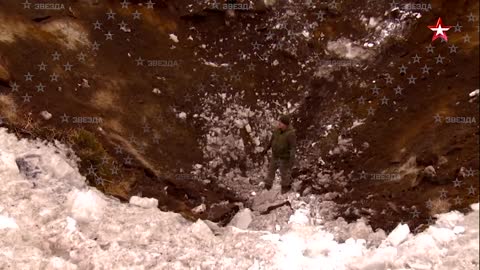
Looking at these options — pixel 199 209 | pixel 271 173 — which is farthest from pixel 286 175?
pixel 199 209

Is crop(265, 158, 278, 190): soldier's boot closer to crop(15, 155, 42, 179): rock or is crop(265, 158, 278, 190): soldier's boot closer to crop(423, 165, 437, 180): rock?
crop(423, 165, 437, 180): rock

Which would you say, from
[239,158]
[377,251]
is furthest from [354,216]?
[239,158]

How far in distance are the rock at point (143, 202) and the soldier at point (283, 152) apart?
2250 mm

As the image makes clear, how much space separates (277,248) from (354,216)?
172cm

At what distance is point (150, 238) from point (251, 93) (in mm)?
4161

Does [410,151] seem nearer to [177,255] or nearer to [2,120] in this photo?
[177,255]

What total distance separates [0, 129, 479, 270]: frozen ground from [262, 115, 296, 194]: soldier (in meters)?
1.24

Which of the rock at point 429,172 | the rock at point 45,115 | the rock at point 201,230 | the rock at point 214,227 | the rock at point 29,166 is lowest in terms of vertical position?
the rock at point 214,227

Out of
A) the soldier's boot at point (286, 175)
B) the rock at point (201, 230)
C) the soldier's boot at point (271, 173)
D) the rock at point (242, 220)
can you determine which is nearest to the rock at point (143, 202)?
the rock at point (201, 230)

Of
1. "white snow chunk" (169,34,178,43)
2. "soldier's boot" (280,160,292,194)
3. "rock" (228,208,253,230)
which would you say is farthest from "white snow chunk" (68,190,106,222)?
"white snow chunk" (169,34,178,43)

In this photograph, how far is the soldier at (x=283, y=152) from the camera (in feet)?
25.7

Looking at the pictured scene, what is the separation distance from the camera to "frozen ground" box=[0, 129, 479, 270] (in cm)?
603

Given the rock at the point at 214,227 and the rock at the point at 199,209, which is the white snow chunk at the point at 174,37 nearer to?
the rock at the point at 199,209

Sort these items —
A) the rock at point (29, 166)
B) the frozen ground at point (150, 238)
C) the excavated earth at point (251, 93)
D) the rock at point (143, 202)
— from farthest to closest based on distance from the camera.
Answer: the excavated earth at point (251, 93) < the rock at point (143, 202) < the rock at point (29, 166) < the frozen ground at point (150, 238)
